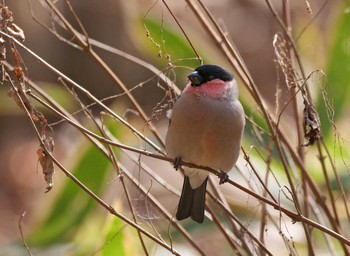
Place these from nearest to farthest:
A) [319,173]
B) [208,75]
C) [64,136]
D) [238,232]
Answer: [238,232]
[208,75]
[319,173]
[64,136]

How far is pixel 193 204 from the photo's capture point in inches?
94.3

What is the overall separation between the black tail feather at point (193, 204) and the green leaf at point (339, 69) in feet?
3.00

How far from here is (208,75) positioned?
2.33 metres

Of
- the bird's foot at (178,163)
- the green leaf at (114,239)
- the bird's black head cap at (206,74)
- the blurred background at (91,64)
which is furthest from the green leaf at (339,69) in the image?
the blurred background at (91,64)

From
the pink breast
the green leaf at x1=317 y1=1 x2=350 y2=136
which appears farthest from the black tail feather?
the green leaf at x1=317 y1=1 x2=350 y2=136

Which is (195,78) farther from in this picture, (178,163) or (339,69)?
(339,69)

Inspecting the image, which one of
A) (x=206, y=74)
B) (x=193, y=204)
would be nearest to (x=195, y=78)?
(x=206, y=74)

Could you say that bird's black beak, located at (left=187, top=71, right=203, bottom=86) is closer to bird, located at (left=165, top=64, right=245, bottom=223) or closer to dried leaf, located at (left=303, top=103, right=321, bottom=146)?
bird, located at (left=165, top=64, right=245, bottom=223)

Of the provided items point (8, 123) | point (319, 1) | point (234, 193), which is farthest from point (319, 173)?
point (319, 1)

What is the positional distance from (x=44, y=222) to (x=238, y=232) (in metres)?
1.38

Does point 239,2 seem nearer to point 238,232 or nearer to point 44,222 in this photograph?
point 44,222

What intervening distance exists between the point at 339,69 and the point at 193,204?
42.9 inches

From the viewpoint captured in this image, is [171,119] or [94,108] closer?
[171,119]

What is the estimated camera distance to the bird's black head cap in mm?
2295
